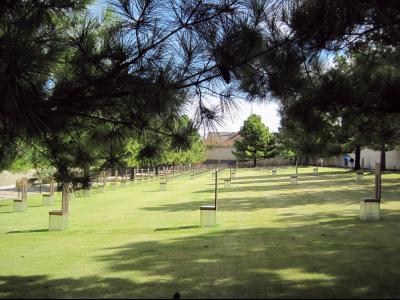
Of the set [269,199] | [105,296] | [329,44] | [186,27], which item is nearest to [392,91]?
[329,44]

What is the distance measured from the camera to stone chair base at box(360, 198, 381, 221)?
13.5 m

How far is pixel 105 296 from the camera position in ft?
19.7

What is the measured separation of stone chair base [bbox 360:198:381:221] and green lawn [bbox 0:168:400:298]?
0.28 metres

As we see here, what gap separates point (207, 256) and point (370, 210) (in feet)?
21.8

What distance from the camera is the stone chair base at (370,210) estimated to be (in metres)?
13.5

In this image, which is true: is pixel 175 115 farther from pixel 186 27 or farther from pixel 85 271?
pixel 85 271

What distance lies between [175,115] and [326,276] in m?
3.42

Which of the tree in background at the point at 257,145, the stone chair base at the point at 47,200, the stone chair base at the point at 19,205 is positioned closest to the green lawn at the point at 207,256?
the stone chair base at the point at 19,205

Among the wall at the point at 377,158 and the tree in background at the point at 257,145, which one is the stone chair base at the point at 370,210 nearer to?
the wall at the point at 377,158

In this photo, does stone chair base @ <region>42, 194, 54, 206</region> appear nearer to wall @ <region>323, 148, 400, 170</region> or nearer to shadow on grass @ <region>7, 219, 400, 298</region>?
shadow on grass @ <region>7, 219, 400, 298</region>

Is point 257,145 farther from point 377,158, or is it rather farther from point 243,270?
point 243,270

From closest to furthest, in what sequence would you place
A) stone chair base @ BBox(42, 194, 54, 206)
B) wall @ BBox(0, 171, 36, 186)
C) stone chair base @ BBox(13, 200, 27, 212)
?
stone chair base @ BBox(13, 200, 27, 212) < stone chair base @ BBox(42, 194, 54, 206) < wall @ BBox(0, 171, 36, 186)

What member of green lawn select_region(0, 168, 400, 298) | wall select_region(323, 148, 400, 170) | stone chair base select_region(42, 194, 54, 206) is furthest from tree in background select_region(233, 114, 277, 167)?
green lawn select_region(0, 168, 400, 298)

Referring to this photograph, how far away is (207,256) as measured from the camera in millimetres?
8781
